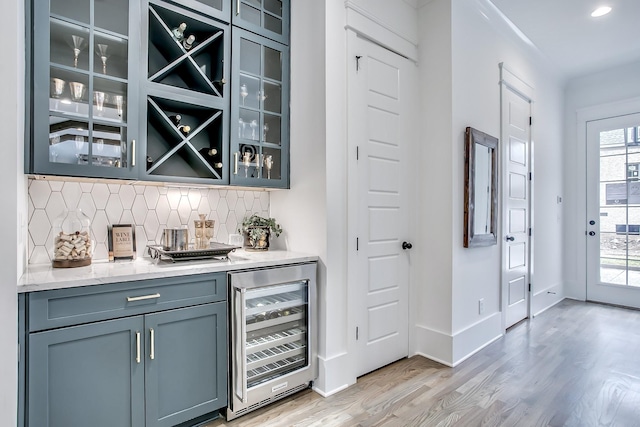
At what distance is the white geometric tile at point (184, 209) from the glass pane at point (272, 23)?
4.53 feet

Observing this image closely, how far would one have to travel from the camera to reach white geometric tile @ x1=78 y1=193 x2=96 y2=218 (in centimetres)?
207

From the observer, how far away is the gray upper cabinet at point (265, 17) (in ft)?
7.70

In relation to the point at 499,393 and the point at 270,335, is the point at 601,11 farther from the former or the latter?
the point at 270,335

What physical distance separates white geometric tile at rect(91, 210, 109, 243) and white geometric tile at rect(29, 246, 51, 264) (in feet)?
0.84

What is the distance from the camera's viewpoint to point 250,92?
7.97 feet

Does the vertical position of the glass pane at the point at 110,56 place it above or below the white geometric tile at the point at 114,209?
above

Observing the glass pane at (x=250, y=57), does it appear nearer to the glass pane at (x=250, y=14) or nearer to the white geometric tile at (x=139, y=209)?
the glass pane at (x=250, y=14)

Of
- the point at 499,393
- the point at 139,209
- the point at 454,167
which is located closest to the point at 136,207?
the point at 139,209

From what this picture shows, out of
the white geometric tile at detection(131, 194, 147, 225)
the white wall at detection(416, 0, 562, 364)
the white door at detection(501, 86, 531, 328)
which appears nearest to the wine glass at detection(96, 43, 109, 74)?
the white geometric tile at detection(131, 194, 147, 225)

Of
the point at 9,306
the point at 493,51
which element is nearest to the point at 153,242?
the point at 9,306

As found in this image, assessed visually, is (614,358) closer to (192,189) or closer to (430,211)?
(430,211)

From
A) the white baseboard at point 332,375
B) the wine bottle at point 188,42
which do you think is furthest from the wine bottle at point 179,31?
the white baseboard at point 332,375

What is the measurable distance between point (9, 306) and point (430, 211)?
108 inches

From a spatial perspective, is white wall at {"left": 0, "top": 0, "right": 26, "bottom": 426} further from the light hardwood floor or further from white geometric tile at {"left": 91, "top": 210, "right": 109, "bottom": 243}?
the light hardwood floor
